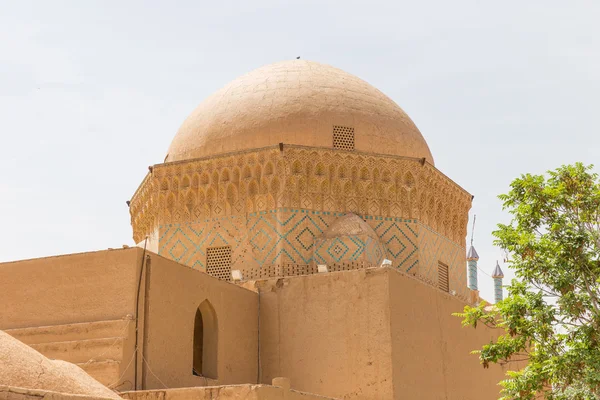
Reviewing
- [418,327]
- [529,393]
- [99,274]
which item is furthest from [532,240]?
[99,274]

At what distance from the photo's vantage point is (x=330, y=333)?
12.0m

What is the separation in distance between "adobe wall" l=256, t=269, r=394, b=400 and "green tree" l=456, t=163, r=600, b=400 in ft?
7.04

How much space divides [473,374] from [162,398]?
583cm

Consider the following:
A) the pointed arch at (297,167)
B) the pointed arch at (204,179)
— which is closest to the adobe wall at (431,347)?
the pointed arch at (297,167)

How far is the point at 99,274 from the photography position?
420 inches

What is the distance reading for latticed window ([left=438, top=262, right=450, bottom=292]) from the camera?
47.9 ft

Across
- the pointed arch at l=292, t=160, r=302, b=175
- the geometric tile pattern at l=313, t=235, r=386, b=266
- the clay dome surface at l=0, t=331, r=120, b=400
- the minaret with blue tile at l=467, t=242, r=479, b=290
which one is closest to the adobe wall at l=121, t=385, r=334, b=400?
the clay dome surface at l=0, t=331, r=120, b=400

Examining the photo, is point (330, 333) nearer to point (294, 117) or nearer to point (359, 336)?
point (359, 336)

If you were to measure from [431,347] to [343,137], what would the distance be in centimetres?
374

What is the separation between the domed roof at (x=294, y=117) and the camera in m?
14.1

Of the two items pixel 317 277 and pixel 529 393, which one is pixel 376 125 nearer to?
pixel 317 277

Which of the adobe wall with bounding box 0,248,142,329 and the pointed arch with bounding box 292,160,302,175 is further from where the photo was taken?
the pointed arch with bounding box 292,160,302,175

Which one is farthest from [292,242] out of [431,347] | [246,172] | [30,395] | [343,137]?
[30,395]

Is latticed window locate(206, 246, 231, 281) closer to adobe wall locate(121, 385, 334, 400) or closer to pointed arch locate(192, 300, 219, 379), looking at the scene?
pointed arch locate(192, 300, 219, 379)
